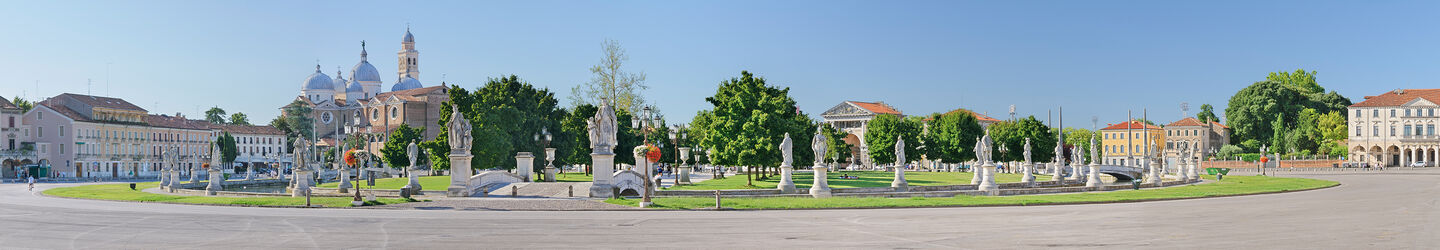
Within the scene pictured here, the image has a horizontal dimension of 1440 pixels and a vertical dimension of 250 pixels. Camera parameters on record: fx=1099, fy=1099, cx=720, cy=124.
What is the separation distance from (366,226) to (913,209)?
16605 millimetres

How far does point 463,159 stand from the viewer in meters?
45.5

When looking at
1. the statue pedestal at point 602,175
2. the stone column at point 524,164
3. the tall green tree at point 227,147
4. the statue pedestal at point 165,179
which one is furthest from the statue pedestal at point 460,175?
the tall green tree at point 227,147

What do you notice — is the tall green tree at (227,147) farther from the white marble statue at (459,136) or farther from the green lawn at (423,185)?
the white marble statue at (459,136)

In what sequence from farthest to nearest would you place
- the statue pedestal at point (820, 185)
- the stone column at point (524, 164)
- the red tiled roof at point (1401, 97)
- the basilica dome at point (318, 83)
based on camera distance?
1. the basilica dome at point (318, 83)
2. the red tiled roof at point (1401, 97)
3. the stone column at point (524, 164)
4. the statue pedestal at point (820, 185)

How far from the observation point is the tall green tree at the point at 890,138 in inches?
4203

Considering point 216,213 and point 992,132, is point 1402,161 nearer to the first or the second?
point 992,132

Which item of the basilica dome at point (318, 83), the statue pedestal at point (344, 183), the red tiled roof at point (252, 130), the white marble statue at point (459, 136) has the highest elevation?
the basilica dome at point (318, 83)

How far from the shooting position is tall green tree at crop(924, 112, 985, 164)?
363 ft

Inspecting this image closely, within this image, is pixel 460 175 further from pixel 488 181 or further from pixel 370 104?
pixel 370 104

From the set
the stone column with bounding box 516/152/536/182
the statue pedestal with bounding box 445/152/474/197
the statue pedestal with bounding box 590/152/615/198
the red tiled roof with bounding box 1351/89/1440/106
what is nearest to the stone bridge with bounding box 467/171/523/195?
the statue pedestal with bounding box 445/152/474/197

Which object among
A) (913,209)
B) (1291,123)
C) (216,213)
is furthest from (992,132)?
(216,213)

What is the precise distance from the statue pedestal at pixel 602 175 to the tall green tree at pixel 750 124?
21437 millimetres

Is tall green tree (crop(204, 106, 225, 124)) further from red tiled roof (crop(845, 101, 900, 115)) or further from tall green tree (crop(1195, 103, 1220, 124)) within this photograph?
tall green tree (crop(1195, 103, 1220, 124))

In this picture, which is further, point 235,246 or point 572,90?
point 572,90
